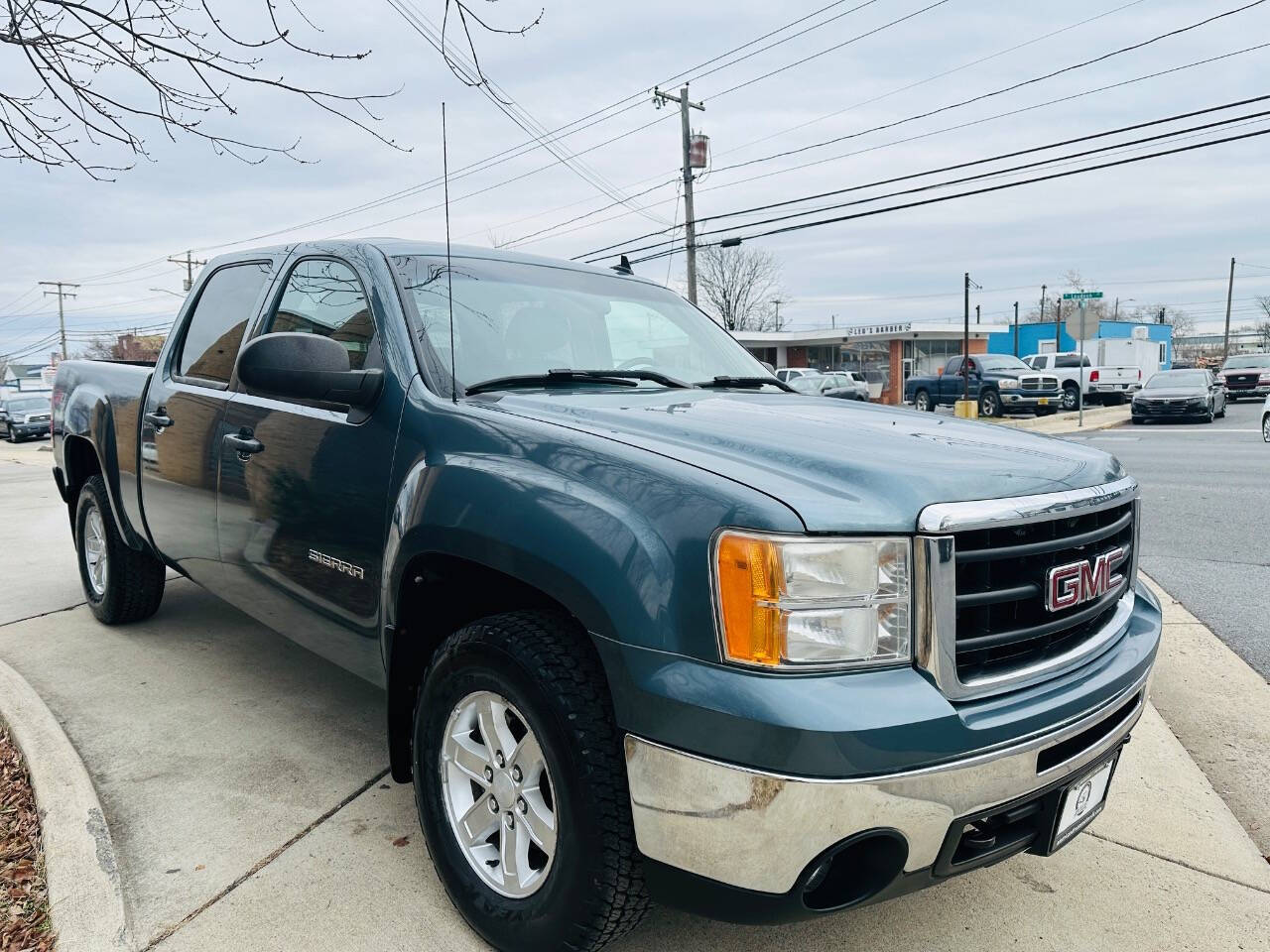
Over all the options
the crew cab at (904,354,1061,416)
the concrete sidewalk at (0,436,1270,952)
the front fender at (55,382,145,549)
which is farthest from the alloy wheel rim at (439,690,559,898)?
the crew cab at (904,354,1061,416)

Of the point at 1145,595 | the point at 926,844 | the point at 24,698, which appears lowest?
the point at 24,698

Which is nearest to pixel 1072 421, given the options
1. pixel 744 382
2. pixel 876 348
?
pixel 744 382

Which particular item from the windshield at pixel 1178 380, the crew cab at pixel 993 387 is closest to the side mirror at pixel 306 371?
the windshield at pixel 1178 380

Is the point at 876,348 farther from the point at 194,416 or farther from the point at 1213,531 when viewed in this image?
the point at 194,416

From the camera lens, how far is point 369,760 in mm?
3395

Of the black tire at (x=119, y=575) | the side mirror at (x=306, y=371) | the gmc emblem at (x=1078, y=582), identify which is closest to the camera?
the gmc emblem at (x=1078, y=582)

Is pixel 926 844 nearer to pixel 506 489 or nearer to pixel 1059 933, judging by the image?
pixel 1059 933

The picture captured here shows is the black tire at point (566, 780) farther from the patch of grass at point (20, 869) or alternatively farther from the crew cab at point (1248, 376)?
the crew cab at point (1248, 376)

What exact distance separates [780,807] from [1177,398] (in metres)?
24.4

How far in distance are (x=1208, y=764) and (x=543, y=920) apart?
2.78 meters

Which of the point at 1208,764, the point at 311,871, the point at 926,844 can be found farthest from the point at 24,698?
the point at 1208,764

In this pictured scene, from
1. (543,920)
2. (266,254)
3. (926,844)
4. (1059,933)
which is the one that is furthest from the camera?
(266,254)

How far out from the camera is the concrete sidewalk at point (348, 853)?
7.81 ft

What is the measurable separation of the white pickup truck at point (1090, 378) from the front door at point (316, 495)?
92.5ft
